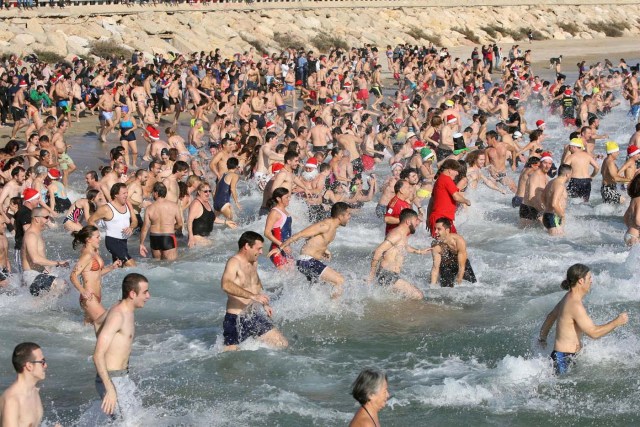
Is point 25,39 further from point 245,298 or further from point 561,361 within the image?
point 561,361

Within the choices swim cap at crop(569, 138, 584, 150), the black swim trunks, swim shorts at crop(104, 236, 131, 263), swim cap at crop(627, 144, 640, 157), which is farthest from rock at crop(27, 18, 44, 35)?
swim cap at crop(627, 144, 640, 157)

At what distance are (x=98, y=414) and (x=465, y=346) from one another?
3.82 meters

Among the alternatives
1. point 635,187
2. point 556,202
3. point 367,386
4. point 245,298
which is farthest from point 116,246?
point 367,386

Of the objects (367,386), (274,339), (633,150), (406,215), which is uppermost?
(633,150)

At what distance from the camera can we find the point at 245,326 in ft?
27.7

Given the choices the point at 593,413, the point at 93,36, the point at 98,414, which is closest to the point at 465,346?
the point at 593,413

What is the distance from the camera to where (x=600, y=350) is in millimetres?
8711

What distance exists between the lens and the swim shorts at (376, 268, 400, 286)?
10.1m

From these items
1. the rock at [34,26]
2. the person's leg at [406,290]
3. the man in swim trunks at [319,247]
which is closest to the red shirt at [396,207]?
the person's leg at [406,290]

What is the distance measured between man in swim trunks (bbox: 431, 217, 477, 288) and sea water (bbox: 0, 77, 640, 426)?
0.21m

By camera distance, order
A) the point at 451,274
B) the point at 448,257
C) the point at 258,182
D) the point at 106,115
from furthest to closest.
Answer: the point at 106,115 < the point at 258,182 < the point at 451,274 < the point at 448,257

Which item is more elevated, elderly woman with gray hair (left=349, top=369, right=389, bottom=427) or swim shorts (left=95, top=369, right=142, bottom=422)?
elderly woman with gray hair (left=349, top=369, right=389, bottom=427)

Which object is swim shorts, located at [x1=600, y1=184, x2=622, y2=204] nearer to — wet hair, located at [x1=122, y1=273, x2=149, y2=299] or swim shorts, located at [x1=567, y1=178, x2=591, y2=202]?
swim shorts, located at [x1=567, y1=178, x2=591, y2=202]

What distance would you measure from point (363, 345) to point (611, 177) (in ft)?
19.7
